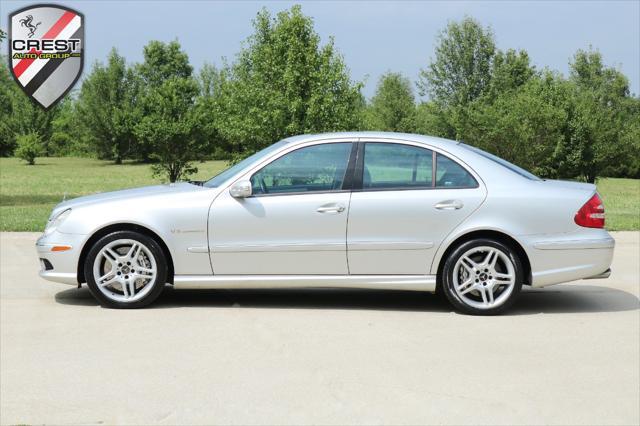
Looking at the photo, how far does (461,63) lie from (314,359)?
74.5 meters

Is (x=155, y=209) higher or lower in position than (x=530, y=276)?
higher

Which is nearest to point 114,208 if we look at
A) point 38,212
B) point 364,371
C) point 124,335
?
point 124,335

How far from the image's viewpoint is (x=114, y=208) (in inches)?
304

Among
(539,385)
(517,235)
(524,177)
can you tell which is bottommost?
(539,385)

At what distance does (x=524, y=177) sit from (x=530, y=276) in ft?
2.93

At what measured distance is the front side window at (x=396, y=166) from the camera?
7.77m

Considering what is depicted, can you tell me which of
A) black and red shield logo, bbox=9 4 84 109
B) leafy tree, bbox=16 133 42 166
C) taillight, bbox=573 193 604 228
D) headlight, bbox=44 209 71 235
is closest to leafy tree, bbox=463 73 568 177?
black and red shield logo, bbox=9 4 84 109

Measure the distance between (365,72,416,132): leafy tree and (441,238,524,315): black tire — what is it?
202 feet

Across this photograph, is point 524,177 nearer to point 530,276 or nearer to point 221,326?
point 530,276

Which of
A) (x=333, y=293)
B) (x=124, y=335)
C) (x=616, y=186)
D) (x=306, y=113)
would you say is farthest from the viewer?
Answer: (x=616, y=186)

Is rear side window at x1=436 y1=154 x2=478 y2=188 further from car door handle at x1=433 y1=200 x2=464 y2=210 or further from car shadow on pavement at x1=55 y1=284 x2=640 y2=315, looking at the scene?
car shadow on pavement at x1=55 y1=284 x2=640 y2=315

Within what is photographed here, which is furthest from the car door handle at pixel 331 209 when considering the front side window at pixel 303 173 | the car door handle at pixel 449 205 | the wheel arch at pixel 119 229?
the wheel arch at pixel 119 229

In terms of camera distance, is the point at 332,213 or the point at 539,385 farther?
the point at 332,213

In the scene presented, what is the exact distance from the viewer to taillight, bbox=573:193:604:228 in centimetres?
773
